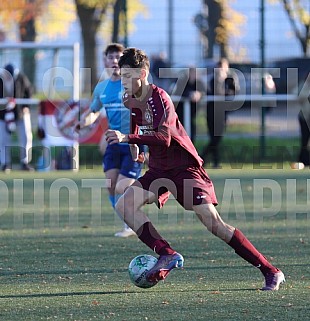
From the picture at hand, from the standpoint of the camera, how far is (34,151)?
810 inches

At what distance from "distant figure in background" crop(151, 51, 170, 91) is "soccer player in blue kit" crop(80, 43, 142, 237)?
11390 millimetres

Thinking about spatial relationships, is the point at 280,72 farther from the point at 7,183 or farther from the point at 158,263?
the point at 158,263

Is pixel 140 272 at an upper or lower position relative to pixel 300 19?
lower

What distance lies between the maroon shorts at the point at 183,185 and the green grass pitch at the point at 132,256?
2.01 ft

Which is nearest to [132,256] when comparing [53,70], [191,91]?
[191,91]

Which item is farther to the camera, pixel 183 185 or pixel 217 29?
pixel 217 29

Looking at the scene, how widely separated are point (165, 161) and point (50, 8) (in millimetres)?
25064

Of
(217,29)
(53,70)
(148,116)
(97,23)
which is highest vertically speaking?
(97,23)

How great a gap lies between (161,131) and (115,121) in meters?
3.06

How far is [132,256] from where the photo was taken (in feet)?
27.2

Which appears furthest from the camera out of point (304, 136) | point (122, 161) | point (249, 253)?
point (304, 136)

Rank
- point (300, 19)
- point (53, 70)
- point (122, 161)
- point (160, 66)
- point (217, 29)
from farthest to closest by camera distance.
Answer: point (300, 19)
point (217, 29)
point (160, 66)
point (53, 70)
point (122, 161)

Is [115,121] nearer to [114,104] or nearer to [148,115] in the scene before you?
[114,104]

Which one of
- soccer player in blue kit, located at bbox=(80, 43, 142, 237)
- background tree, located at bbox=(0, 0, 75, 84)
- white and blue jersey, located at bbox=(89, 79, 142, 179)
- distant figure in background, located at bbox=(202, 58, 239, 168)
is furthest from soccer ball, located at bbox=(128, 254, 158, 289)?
background tree, located at bbox=(0, 0, 75, 84)
